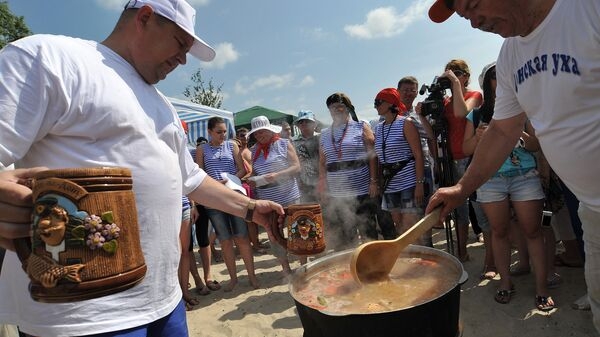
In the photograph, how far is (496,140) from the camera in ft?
6.81

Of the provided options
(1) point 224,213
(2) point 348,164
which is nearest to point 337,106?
(2) point 348,164

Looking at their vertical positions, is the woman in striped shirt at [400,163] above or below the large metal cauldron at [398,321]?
above

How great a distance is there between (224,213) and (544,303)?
134 inches

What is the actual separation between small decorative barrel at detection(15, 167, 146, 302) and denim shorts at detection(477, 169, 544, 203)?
125 inches

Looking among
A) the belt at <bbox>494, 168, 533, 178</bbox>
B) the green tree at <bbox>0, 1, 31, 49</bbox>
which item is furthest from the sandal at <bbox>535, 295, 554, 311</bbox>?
the green tree at <bbox>0, 1, 31, 49</bbox>

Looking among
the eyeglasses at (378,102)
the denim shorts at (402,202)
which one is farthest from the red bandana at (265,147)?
the denim shorts at (402,202)

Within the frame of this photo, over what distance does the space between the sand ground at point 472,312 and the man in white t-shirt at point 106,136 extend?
1.85 metres

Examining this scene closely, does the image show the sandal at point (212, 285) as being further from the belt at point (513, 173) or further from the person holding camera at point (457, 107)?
the belt at point (513, 173)

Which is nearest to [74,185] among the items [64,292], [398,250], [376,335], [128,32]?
[64,292]

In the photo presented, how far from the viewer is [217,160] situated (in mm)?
5047

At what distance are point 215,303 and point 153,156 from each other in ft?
11.1

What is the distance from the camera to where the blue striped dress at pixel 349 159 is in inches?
173

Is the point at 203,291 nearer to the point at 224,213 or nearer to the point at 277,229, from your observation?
the point at 224,213

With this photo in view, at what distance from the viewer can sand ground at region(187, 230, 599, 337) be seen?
9.62ft
